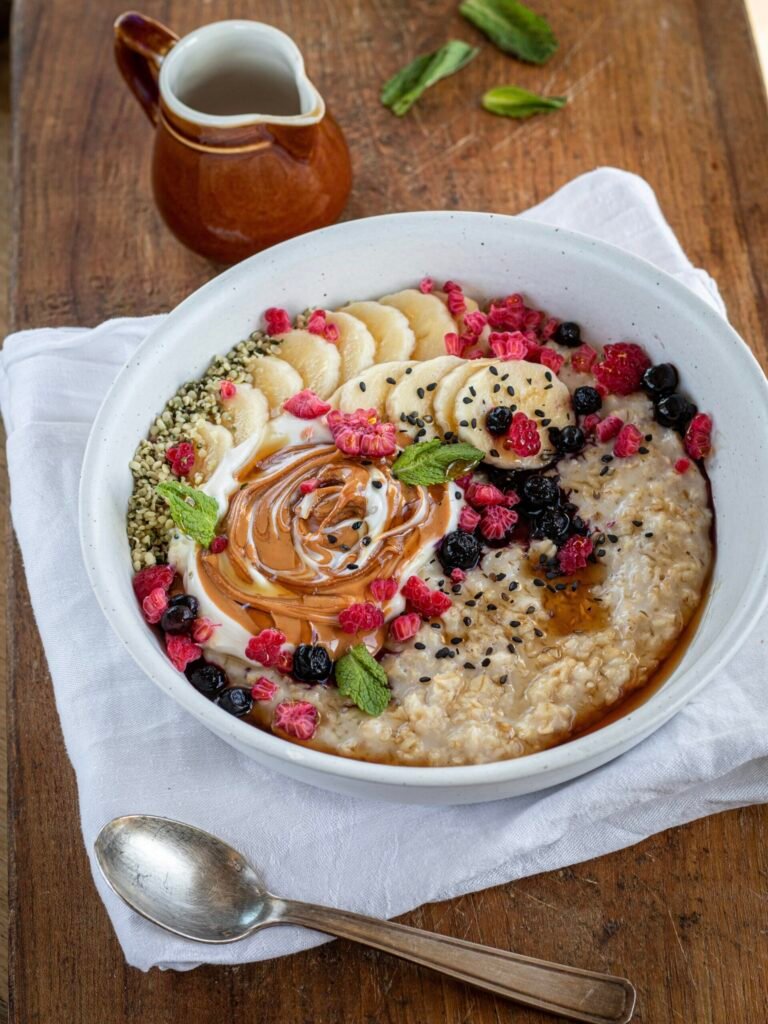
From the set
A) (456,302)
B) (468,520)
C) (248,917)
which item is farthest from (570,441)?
(248,917)

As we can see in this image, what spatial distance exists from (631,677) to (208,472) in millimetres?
1444

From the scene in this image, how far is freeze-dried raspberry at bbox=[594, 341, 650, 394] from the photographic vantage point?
11.4 feet

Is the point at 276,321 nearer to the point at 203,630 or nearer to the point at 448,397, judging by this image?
the point at 448,397

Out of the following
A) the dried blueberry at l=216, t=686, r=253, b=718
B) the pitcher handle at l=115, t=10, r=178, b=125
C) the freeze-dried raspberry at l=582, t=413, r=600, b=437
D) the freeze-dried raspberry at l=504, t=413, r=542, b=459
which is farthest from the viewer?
the pitcher handle at l=115, t=10, r=178, b=125

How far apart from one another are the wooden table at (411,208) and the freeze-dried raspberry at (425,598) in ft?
2.64

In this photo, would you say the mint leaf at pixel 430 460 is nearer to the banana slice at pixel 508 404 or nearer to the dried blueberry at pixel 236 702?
the banana slice at pixel 508 404

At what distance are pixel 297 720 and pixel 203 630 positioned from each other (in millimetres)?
391

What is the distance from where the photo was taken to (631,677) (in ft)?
9.86

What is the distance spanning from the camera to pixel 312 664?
118 inches

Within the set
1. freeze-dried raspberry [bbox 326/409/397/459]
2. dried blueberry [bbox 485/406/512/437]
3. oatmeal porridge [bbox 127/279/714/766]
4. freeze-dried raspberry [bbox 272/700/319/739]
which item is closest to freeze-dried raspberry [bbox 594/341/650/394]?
oatmeal porridge [bbox 127/279/714/766]

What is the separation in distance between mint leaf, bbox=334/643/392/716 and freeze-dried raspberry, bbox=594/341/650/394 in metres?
1.21

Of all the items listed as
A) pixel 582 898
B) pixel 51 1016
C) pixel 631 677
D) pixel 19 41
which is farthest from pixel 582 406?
pixel 19 41

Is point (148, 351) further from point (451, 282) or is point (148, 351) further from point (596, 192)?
Result: point (596, 192)

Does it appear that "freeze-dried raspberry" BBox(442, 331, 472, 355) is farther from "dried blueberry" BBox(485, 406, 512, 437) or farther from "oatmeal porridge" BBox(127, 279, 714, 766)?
"dried blueberry" BBox(485, 406, 512, 437)
